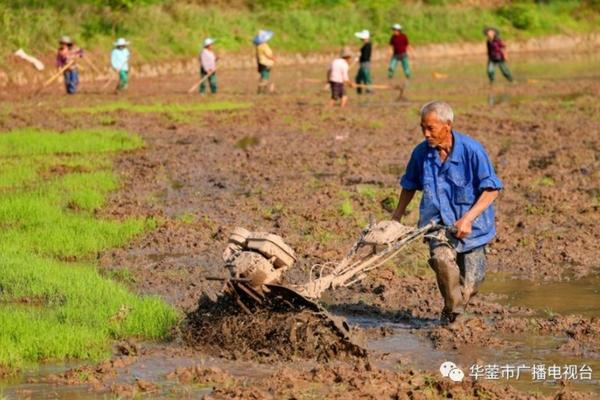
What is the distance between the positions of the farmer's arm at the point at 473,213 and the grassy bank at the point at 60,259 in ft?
6.39

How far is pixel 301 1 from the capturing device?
4903 centimetres

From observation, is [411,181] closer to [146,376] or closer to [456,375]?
[456,375]

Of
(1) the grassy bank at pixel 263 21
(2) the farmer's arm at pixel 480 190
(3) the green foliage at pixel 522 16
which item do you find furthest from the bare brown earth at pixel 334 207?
(3) the green foliage at pixel 522 16

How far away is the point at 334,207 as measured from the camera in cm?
1253

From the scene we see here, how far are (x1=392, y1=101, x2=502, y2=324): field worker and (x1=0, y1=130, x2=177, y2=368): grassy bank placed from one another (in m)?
1.78

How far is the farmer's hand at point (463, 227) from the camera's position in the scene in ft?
25.0

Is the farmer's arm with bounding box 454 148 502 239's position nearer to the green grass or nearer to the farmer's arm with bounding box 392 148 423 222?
the farmer's arm with bounding box 392 148 423 222

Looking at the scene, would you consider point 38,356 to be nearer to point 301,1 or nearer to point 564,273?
A: point 564,273

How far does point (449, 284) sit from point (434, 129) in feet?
3.25

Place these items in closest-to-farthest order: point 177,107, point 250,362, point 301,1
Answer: point 250,362, point 177,107, point 301,1

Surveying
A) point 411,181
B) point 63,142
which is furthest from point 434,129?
point 63,142

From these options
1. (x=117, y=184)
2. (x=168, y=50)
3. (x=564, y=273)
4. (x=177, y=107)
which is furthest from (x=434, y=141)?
(x=168, y=50)

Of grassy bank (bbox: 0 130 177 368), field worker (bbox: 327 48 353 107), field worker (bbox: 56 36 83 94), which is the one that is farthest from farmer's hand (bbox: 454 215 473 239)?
field worker (bbox: 56 36 83 94)

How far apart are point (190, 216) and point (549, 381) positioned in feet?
19.7
